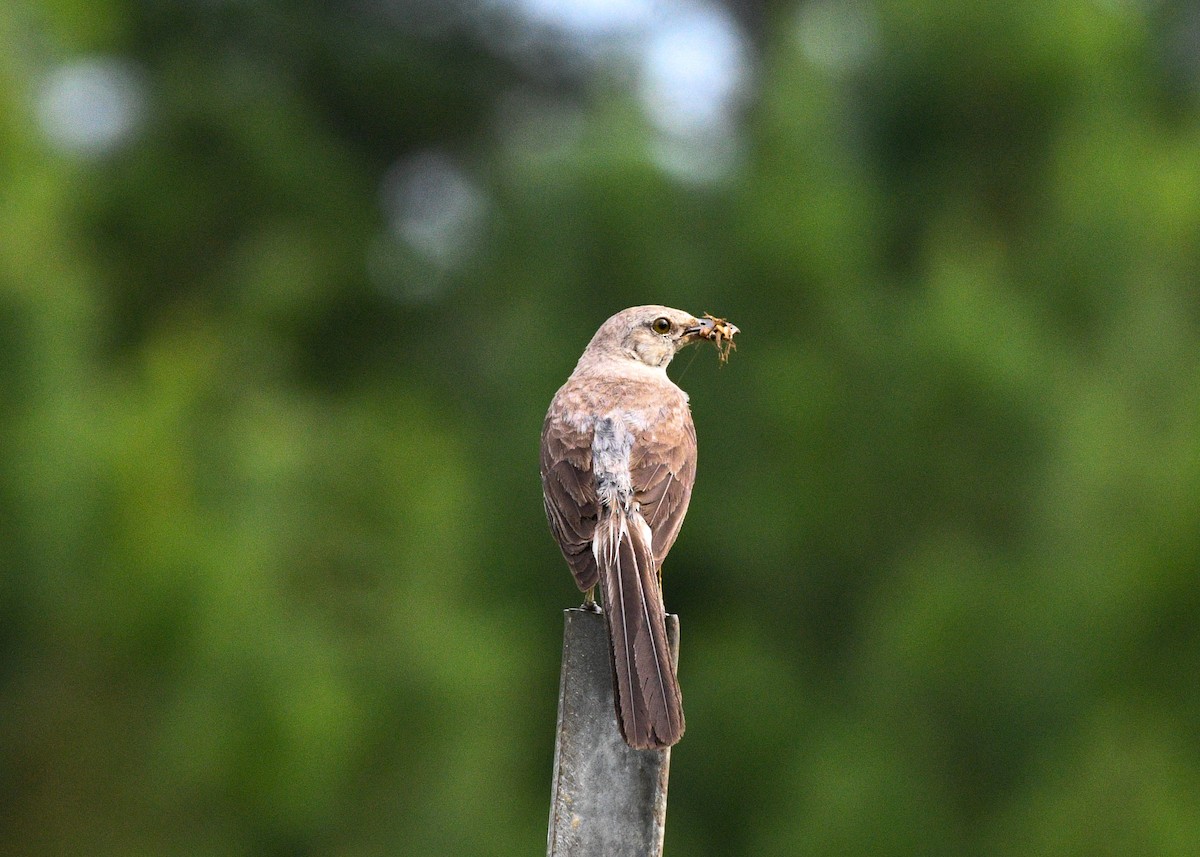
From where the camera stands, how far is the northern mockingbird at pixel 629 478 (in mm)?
3281

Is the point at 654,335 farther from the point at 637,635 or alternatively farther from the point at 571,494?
the point at 637,635

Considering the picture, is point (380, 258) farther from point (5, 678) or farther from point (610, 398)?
point (610, 398)

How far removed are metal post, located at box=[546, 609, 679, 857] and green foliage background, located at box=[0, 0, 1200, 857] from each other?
12.6 ft

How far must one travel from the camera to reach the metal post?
A: 9.66 ft

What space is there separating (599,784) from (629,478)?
1.41 m

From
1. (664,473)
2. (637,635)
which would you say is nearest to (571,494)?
(664,473)

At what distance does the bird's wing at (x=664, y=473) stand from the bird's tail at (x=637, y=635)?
7cm

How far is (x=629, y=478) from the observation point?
4.29 m

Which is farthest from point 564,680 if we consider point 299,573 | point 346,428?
point 346,428

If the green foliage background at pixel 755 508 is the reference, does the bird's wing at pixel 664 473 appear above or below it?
below

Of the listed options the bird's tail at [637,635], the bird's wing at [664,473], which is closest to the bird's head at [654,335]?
the bird's wing at [664,473]

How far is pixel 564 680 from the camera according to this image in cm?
314

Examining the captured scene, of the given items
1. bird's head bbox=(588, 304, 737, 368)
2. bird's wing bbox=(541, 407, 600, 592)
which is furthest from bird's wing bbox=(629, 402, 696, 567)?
bird's head bbox=(588, 304, 737, 368)

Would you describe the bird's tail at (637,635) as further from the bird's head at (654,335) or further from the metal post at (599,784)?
the bird's head at (654,335)
